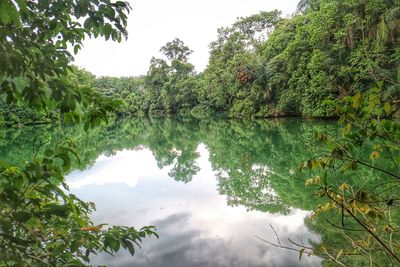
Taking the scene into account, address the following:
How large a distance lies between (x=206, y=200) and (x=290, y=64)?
2010cm

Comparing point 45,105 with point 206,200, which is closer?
point 45,105

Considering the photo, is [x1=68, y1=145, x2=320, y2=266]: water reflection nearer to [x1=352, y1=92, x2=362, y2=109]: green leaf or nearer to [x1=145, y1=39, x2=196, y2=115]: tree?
[x1=352, y1=92, x2=362, y2=109]: green leaf

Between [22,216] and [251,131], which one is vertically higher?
[22,216]

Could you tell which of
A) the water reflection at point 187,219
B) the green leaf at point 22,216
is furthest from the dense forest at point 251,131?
the water reflection at point 187,219

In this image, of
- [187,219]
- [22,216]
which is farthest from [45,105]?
[187,219]

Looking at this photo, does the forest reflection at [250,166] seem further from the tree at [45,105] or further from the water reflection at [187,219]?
the tree at [45,105]

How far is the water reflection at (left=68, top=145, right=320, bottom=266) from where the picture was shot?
4.08 m

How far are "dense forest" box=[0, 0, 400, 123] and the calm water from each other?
1.89m

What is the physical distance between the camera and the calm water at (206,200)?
4.18m

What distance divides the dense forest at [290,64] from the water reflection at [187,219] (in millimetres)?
1956

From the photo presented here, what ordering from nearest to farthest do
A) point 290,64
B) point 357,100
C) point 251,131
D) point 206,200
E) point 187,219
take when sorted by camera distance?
point 357,100
point 187,219
point 206,200
point 251,131
point 290,64

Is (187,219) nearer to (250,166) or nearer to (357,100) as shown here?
(250,166)

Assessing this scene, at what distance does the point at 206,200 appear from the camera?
6.91 metres

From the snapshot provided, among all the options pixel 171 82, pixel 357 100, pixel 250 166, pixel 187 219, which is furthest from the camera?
pixel 171 82
